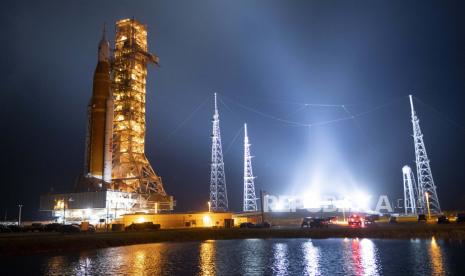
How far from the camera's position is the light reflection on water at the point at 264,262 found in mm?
22125

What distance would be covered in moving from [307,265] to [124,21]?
310ft

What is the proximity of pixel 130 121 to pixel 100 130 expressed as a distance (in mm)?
8866

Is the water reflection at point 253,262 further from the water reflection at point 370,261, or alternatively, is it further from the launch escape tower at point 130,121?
the launch escape tower at point 130,121

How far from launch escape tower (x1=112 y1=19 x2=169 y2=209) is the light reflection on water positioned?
64416mm

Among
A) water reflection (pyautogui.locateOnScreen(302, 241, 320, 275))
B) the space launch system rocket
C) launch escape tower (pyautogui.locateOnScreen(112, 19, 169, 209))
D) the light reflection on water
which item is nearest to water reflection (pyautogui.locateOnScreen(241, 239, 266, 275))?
the light reflection on water

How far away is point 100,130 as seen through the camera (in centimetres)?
8938

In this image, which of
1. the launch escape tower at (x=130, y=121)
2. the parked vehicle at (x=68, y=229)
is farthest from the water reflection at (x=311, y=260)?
the launch escape tower at (x=130, y=121)

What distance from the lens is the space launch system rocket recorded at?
288 ft

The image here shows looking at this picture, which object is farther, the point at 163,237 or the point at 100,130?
the point at 100,130

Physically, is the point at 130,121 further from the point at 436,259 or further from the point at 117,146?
the point at 436,259

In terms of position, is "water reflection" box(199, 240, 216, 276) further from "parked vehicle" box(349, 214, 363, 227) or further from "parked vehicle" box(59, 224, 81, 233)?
"parked vehicle" box(349, 214, 363, 227)

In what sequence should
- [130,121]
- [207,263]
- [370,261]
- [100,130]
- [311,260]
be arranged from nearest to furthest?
A: [370,261]
[207,263]
[311,260]
[100,130]
[130,121]

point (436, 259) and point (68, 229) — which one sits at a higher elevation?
point (68, 229)

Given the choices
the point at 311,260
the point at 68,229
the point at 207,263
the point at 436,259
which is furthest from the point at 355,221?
the point at 68,229
